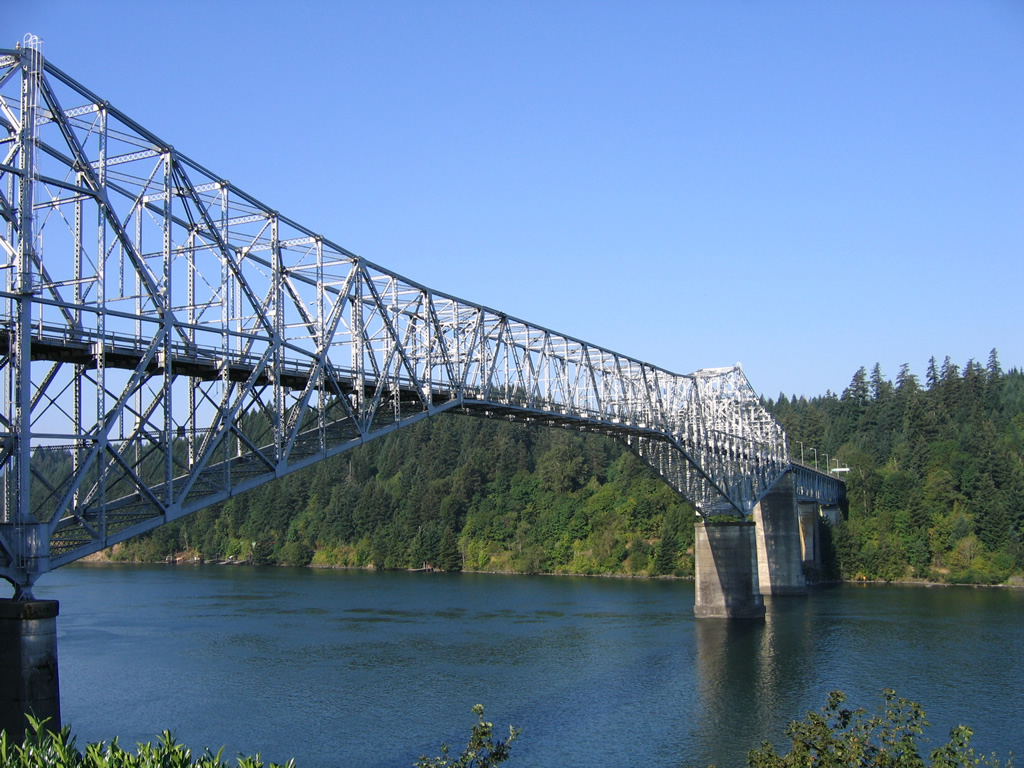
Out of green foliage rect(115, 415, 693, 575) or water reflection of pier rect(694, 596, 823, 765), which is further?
green foliage rect(115, 415, 693, 575)

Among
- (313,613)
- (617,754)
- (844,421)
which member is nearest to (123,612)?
(313,613)

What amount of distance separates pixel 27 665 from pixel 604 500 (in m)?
111

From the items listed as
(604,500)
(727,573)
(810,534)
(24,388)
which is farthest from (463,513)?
(24,388)

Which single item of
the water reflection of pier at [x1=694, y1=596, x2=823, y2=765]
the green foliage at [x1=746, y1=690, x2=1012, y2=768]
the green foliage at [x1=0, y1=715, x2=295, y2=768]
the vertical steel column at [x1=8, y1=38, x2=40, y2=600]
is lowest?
the water reflection of pier at [x1=694, y1=596, x2=823, y2=765]

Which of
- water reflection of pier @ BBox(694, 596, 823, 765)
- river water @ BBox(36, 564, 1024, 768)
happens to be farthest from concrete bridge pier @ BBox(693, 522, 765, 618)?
river water @ BBox(36, 564, 1024, 768)

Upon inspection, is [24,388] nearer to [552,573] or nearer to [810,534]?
[810,534]

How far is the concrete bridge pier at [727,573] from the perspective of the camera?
7112 centimetres

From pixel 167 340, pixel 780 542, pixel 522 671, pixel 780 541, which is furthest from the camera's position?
pixel 780 541

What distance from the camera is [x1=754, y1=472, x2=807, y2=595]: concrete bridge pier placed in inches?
3647

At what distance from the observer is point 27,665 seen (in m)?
22.4

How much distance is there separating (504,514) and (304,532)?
3092cm

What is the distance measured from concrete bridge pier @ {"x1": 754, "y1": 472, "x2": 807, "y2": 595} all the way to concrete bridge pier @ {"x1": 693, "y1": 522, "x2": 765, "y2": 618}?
750 inches

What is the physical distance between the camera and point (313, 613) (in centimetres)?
7469

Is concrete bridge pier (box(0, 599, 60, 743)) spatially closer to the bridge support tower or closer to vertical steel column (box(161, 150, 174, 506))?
vertical steel column (box(161, 150, 174, 506))
